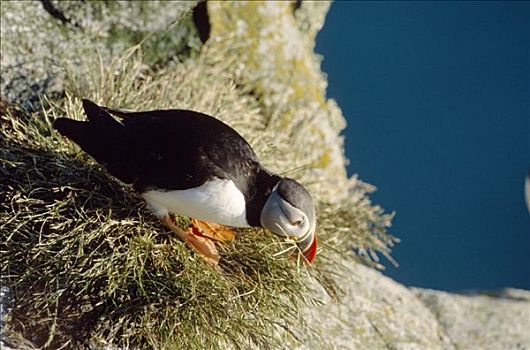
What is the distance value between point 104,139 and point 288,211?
555 mm

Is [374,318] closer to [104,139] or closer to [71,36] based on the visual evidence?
[104,139]

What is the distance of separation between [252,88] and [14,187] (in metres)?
1.52

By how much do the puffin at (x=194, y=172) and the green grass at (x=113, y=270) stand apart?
12cm

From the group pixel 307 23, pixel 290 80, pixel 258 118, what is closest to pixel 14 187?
pixel 258 118

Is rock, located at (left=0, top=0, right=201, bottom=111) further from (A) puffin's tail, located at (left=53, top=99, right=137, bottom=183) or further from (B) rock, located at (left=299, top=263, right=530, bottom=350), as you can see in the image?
(B) rock, located at (left=299, top=263, right=530, bottom=350)

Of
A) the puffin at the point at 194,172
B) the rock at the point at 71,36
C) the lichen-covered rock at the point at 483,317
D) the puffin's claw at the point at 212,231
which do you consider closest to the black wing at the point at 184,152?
the puffin at the point at 194,172

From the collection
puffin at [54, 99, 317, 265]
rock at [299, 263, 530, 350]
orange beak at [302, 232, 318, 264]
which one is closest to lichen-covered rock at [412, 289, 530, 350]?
rock at [299, 263, 530, 350]

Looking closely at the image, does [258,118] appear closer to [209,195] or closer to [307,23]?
[307,23]

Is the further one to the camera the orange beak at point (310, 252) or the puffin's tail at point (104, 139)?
the orange beak at point (310, 252)

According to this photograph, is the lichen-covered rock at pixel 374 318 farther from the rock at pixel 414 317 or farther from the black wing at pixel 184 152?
the black wing at pixel 184 152

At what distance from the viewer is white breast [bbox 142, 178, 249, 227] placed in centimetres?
243

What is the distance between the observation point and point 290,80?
4.12 metres

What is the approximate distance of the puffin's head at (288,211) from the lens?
2.51 m

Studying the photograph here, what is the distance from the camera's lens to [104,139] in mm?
2605
